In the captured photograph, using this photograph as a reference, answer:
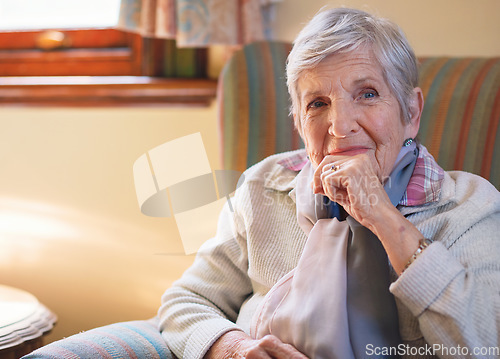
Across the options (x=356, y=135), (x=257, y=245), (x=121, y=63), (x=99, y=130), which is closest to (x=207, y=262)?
(x=257, y=245)

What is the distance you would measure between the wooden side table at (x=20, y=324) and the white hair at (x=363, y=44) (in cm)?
90

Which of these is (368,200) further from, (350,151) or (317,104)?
(317,104)

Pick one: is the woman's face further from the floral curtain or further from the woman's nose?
the floral curtain

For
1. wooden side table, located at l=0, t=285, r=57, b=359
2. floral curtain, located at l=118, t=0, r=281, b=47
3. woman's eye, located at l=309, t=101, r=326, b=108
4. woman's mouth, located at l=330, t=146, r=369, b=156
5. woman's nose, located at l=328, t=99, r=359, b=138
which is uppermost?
floral curtain, located at l=118, t=0, r=281, b=47

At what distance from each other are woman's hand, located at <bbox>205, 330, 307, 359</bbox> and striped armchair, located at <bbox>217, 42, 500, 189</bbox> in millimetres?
473

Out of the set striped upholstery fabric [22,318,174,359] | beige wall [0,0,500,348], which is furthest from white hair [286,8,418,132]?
beige wall [0,0,500,348]

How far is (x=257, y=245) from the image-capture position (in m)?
1.19

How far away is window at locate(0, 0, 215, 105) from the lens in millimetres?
1896

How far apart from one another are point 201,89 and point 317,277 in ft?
3.31

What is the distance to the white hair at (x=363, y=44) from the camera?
106 centimetres

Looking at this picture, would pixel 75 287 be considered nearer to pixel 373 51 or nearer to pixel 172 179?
pixel 172 179

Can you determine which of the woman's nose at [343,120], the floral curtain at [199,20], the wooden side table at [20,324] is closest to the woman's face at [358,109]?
the woman's nose at [343,120]

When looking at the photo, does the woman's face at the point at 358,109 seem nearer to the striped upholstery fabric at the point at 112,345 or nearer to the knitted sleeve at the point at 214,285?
the knitted sleeve at the point at 214,285

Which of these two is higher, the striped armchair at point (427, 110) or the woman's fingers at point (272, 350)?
the striped armchair at point (427, 110)
